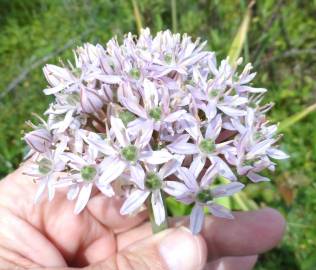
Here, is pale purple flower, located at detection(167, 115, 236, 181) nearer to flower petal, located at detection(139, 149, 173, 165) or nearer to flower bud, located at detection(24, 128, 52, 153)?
flower petal, located at detection(139, 149, 173, 165)

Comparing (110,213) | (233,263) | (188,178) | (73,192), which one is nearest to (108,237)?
(110,213)

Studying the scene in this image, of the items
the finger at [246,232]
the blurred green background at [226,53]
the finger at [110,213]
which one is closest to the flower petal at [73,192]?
the finger at [110,213]

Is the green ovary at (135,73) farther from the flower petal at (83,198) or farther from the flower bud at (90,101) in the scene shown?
the flower petal at (83,198)

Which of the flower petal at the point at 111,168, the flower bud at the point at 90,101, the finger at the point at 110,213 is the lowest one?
the finger at the point at 110,213

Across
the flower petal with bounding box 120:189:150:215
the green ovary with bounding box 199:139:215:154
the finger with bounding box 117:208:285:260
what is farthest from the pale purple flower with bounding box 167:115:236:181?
the finger with bounding box 117:208:285:260

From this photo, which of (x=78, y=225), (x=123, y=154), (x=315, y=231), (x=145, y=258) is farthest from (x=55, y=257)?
(x=315, y=231)

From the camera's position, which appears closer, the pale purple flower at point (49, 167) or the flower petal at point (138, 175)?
the flower petal at point (138, 175)
